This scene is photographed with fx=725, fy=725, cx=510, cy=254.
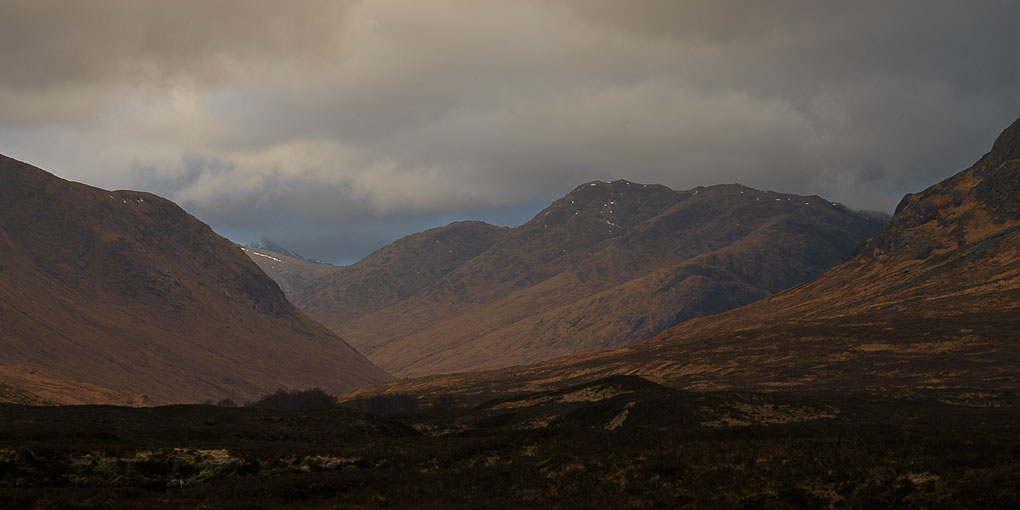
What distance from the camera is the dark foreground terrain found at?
33.1 meters

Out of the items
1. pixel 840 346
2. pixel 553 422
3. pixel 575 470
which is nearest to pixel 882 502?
pixel 575 470

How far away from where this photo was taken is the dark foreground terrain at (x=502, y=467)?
108 ft

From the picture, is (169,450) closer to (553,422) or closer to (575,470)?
(575,470)

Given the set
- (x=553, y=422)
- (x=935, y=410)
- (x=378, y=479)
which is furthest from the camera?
(x=553, y=422)

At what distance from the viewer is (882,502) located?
30.8 metres

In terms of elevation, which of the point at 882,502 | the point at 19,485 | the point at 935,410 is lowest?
the point at 935,410

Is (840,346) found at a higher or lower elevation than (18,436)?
lower

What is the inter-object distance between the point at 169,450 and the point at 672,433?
34.3 metres

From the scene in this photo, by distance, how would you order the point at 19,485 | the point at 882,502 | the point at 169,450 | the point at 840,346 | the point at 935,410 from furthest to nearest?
1. the point at 840,346
2. the point at 935,410
3. the point at 169,450
4. the point at 19,485
5. the point at 882,502

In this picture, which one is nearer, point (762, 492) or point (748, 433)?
point (762, 492)

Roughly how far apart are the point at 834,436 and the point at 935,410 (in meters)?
59.5

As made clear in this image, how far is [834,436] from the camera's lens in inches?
1715

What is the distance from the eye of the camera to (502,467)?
44781 millimetres

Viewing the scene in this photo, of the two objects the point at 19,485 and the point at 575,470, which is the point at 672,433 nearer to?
the point at 575,470
